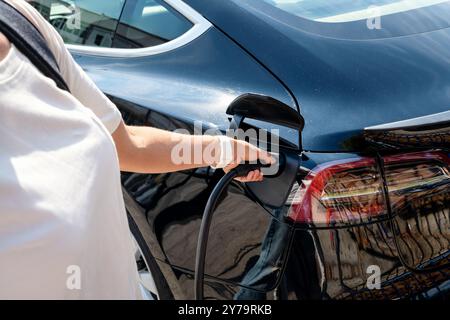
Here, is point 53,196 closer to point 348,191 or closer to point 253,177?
point 253,177

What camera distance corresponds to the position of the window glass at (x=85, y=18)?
2.33m

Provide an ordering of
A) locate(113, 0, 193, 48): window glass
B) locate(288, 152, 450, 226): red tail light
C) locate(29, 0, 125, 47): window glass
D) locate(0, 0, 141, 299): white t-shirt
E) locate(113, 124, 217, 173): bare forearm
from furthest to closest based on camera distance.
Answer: locate(29, 0, 125, 47): window glass < locate(113, 0, 193, 48): window glass < locate(288, 152, 450, 226): red tail light < locate(113, 124, 217, 173): bare forearm < locate(0, 0, 141, 299): white t-shirt

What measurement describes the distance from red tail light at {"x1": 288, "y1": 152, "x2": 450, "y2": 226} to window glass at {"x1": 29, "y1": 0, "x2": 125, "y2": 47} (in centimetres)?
116

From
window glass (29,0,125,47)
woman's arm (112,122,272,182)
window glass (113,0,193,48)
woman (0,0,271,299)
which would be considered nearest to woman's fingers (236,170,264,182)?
woman's arm (112,122,272,182)

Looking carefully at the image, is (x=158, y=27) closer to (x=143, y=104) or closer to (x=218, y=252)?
(x=143, y=104)

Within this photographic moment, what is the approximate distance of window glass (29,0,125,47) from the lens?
91.7 inches

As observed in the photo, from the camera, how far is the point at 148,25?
7.06 feet

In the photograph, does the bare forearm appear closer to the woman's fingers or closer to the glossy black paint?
the woman's fingers

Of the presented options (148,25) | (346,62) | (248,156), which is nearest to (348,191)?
(248,156)

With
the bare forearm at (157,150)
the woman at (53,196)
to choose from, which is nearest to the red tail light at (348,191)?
the bare forearm at (157,150)

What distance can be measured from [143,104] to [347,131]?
0.73m

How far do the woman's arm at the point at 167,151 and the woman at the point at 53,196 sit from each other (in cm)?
32

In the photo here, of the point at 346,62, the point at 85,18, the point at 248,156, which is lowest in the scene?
the point at 248,156
